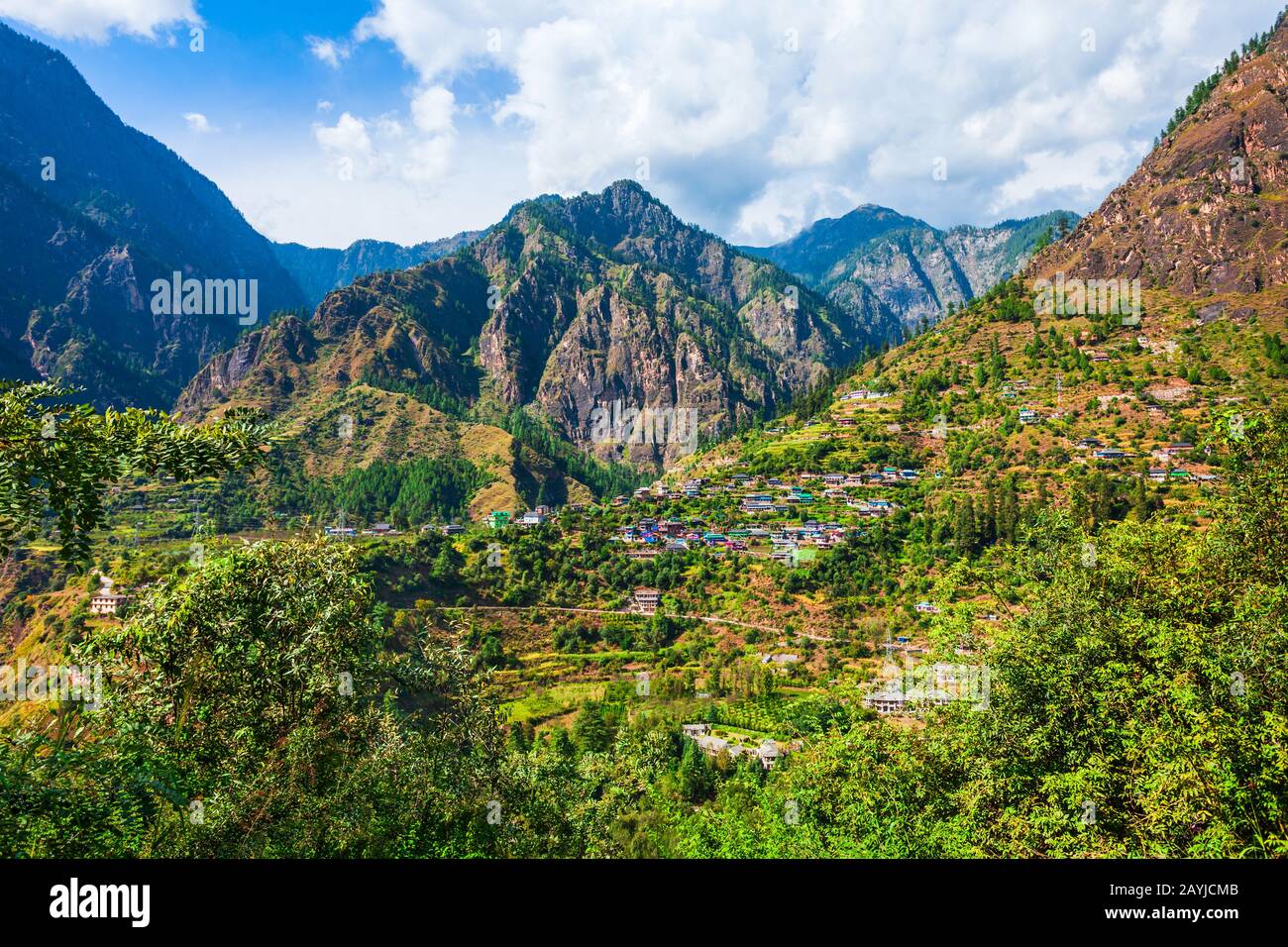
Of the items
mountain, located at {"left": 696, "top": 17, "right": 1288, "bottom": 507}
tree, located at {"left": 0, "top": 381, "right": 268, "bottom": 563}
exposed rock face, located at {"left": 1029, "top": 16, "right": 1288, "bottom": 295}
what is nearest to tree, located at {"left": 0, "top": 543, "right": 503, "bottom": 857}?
tree, located at {"left": 0, "top": 381, "right": 268, "bottom": 563}

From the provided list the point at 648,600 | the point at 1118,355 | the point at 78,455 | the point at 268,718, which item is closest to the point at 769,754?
the point at 648,600

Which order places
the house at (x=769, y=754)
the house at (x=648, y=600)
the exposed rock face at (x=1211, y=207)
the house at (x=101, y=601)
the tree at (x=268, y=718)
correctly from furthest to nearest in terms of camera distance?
the exposed rock face at (x=1211, y=207)
the house at (x=648, y=600)
the house at (x=101, y=601)
the house at (x=769, y=754)
the tree at (x=268, y=718)

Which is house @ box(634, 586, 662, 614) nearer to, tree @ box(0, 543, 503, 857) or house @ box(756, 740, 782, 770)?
house @ box(756, 740, 782, 770)

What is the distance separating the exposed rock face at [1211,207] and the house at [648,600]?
4796 inches

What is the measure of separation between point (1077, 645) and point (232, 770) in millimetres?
15363

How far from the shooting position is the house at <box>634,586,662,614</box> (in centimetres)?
7625

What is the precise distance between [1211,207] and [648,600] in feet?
468

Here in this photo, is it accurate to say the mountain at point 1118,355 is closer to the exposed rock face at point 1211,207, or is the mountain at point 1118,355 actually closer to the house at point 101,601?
the exposed rock face at point 1211,207

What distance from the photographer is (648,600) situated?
76.6m

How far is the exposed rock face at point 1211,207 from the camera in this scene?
119m

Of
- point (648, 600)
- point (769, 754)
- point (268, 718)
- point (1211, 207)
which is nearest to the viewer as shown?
point (268, 718)

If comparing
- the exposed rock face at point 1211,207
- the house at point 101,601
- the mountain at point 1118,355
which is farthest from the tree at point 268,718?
the exposed rock face at point 1211,207

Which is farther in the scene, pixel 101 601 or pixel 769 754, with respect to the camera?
pixel 101 601

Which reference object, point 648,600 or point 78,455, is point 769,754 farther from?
point 78,455
